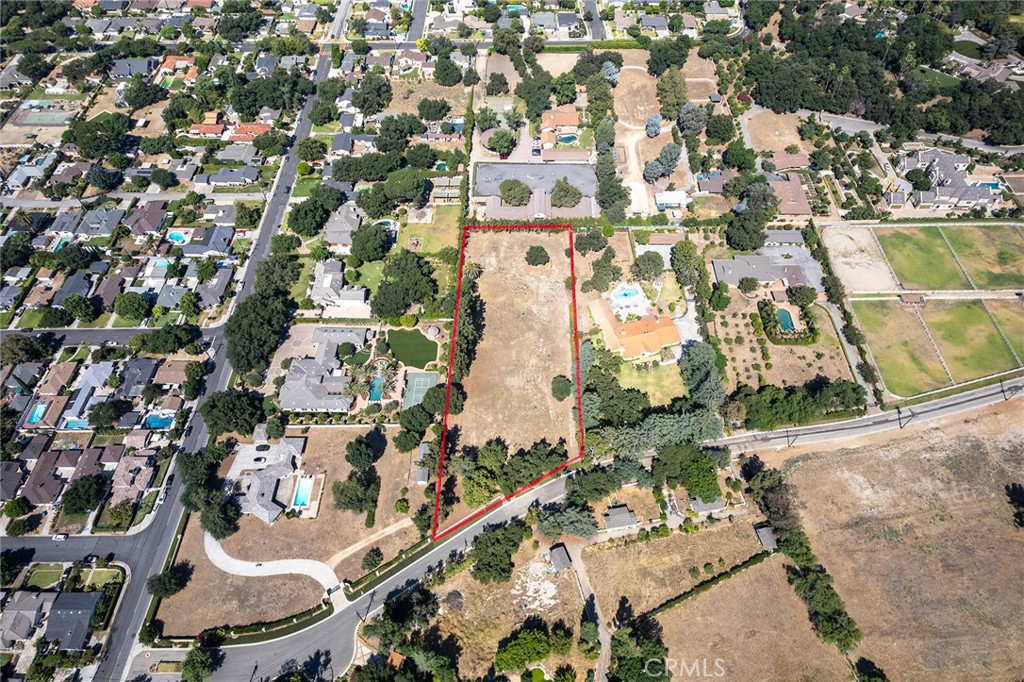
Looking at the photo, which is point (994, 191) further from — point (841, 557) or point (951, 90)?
point (841, 557)

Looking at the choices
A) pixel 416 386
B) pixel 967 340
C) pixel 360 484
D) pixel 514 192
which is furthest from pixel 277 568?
pixel 967 340

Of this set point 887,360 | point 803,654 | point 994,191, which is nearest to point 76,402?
point 803,654

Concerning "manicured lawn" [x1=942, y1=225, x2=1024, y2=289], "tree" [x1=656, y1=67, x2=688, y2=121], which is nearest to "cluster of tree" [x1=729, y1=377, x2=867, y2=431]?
"manicured lawn" [x1=942, y1=225, x2=1024, y2=289]

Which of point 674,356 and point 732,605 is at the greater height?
point 674,356

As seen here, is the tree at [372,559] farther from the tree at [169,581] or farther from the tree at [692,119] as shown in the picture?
the tree at [692,119]

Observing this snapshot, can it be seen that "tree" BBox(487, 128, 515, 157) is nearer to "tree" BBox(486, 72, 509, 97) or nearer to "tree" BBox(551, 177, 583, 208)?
"tree" BBox(551, 177, 583, 208)

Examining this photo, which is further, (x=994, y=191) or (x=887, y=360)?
(x=994, y=191)

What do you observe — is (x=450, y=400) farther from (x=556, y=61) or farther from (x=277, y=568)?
(x=556, y=61)
